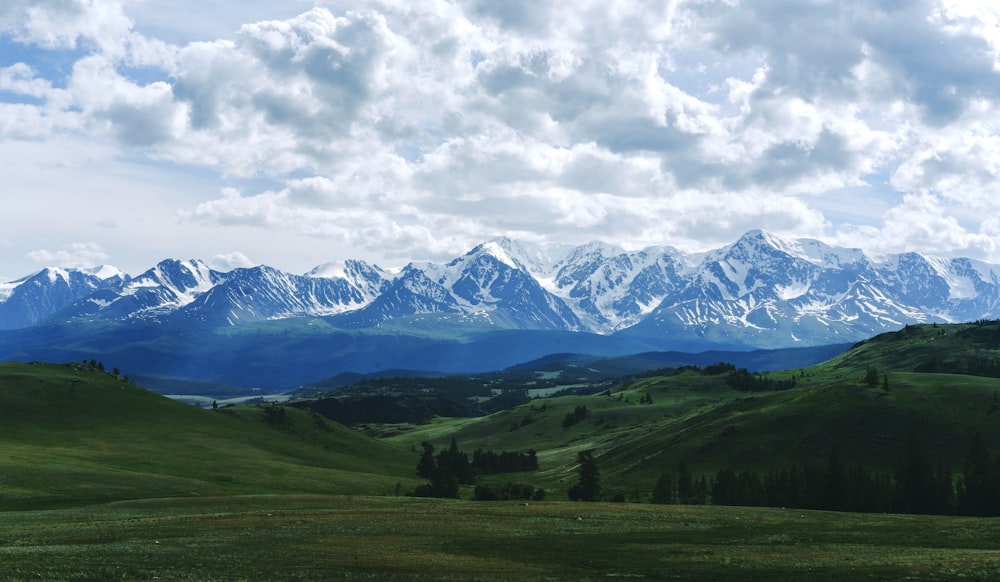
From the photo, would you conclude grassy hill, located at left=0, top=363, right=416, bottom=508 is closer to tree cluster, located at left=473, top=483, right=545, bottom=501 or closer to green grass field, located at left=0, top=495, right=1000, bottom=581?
tree cluster, located at left=473, top=483, right=545, bottom=501

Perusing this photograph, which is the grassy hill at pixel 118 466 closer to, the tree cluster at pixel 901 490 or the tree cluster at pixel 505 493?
the tree cluster at pixel 505 493

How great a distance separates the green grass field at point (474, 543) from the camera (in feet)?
172

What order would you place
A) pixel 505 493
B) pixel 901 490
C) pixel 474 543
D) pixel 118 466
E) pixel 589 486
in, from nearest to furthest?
pixel 474 543 < pixel 901 490 < pixel 118 466 < pixel 505 493 < pixel 589 486

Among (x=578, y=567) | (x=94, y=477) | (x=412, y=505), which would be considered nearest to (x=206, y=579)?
(x=578, y=567)

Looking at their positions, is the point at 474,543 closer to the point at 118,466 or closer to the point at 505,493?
the point at 505,493

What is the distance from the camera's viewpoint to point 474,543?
69.9 m

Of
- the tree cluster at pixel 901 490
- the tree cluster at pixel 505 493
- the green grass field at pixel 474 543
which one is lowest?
the tree cluster at pixel 505 493

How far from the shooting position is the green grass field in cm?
5250

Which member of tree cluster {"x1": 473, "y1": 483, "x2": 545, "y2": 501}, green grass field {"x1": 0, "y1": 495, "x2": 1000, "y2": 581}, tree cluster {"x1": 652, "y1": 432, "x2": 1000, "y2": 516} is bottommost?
tree cluster {"x1": 473, "y1": 483, "x2": 545, "y2": 501}

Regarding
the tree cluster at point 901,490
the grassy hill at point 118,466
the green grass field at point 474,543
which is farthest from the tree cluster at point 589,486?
the green grass field at point 474,543

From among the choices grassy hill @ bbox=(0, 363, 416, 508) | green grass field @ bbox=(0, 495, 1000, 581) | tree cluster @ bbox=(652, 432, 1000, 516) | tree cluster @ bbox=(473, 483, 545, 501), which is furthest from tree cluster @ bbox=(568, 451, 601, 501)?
green grass field @ bbox=(0, 495, 1000, 581)

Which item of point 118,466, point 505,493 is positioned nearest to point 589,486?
Answer: point 505,493

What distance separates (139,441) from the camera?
606ft

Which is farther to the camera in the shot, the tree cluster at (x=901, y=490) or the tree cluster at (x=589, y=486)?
the tree cluster at (x=589, y=486)
